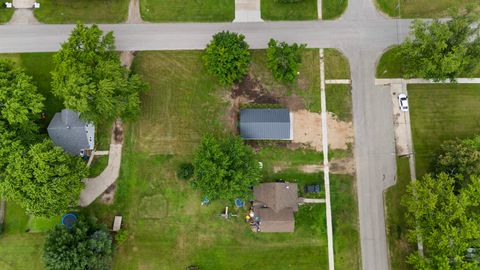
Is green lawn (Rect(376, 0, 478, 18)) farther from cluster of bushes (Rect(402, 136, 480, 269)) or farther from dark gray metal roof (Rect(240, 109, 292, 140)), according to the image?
dark gray metal roof (Rect(240, 109, 292, 140))

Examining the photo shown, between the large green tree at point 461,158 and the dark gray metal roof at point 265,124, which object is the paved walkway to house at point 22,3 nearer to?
the dark gray metal roof at point 265,124

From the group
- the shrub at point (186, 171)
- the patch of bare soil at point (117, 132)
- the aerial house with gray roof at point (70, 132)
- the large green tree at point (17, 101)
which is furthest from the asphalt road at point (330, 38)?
the shrub at point (186, 171)

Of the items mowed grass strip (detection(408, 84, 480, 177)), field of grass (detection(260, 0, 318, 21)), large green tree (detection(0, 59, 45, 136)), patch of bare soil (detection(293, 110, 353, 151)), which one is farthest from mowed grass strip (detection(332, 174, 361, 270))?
large green tree (detection(0, 59, 45, 136))

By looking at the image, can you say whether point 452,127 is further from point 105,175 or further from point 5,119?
point 5,119

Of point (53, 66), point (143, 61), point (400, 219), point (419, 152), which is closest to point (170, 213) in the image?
point (143, 61)

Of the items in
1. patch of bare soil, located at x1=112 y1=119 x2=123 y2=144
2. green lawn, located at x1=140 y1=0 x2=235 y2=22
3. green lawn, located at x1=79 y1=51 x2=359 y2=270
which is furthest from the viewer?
green lawn, located at x1=140 y1=0 x2=235 y2=22

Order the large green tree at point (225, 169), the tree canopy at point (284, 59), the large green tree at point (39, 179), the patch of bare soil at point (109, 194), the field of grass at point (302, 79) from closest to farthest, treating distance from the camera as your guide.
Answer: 1. the large green tree at point (39, 179)
2. the large green tree at point (225, 169)
3. the tree canopy at point (284, 59)
4. the patch of bare soil at point (109, 194)
5. the field of grass at point (302, 79)

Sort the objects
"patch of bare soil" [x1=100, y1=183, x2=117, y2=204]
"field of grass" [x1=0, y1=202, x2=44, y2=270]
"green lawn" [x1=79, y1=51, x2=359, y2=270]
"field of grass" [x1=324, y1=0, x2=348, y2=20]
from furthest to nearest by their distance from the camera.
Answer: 1. "field of grass" [x1=324, y1=0, x2=348, y2=20]
2. "patch of bare soil" [x1=100, y1=183, x2=117, y2=204]
3. "green lawn" [x1=79, y1=51, x2=359, y2=270]
4. "field of grass" [x1=0, y1=202, x2=44, y2=270]
